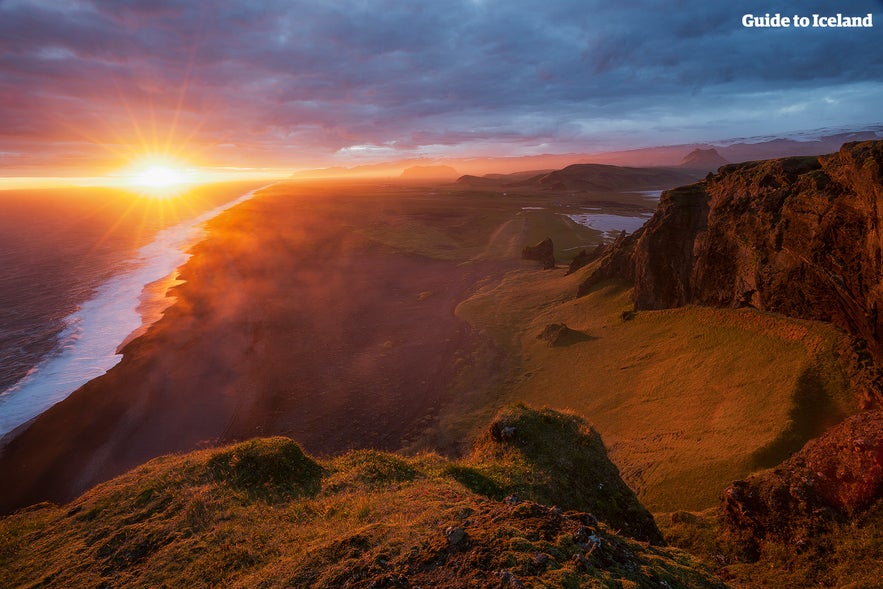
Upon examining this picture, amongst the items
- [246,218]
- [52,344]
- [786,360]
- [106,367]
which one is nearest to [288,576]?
[786,360]

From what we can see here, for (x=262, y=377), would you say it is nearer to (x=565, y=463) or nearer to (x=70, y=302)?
(x=565, y=463)

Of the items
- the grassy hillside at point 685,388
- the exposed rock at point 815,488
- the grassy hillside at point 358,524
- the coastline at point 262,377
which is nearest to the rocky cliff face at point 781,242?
the grassy hillside at point 685,388

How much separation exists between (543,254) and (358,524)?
5667 centimetres

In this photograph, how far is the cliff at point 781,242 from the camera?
15.7 metres

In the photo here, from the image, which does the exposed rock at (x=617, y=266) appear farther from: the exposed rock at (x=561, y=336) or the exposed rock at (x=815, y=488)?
the exposed rock at (x=815, y=488)

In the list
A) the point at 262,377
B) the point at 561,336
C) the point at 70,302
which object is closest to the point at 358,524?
the point at 561,336

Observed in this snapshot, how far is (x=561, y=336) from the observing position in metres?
32.7

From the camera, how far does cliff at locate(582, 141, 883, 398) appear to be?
51.6ft

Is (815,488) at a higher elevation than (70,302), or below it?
below

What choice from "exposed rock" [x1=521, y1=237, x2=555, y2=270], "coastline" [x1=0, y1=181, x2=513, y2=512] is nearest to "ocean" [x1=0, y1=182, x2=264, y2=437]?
"coastline" [x1=0, y1=181, x2=513, y2=512]

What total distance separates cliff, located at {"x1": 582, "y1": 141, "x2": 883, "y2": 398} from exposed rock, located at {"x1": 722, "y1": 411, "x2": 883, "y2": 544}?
6611 millimetres

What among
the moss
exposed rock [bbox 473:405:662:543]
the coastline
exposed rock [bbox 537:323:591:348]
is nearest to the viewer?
exposed rock [bbox 473:405:662:543]

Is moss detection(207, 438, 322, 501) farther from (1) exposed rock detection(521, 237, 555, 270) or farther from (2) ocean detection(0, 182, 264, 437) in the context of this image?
(1) exposed rock detection(521, 237, 555, 270)

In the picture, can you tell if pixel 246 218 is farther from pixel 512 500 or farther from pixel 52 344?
pixel 512 500
